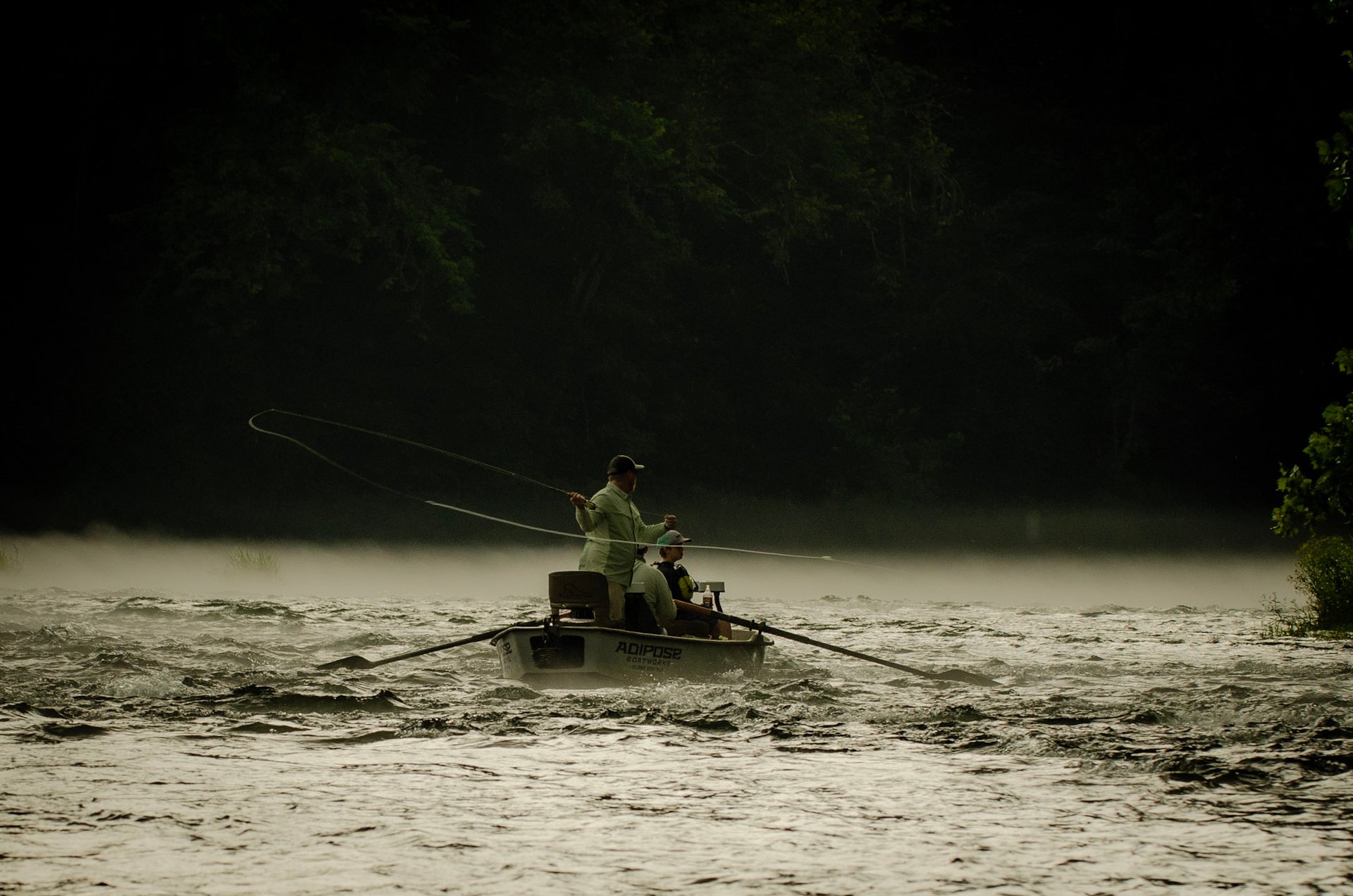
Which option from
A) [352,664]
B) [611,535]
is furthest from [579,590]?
[352,664]

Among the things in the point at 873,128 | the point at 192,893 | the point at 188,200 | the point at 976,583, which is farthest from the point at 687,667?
the point at 873,128

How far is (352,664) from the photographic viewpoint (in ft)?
47.7

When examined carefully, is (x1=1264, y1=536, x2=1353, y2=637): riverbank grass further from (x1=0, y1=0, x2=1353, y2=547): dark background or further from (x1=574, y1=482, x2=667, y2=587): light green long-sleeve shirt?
(x1=0, y1=0, x2=1353, y2=547): dark background

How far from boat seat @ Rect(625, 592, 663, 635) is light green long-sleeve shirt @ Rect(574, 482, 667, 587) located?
0.17m

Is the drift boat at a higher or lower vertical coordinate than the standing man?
lower

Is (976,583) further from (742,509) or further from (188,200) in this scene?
(188,200)

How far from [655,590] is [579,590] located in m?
0.90

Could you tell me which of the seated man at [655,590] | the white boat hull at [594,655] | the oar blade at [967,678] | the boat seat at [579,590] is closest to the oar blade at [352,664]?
the white boat hull at [594,655]

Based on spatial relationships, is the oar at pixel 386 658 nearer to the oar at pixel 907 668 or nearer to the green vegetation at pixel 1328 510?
the oar at pixel 907 668

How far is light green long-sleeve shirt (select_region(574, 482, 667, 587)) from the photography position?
13906 mm

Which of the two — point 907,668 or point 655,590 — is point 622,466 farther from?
point 907,668

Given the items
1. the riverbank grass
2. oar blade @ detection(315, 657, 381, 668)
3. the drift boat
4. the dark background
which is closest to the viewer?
the drift boat

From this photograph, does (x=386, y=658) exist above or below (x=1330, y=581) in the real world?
below

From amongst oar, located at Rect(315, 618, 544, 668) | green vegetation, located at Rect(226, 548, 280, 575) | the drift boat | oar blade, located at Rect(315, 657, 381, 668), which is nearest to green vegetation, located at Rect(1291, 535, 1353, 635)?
the drift boat
